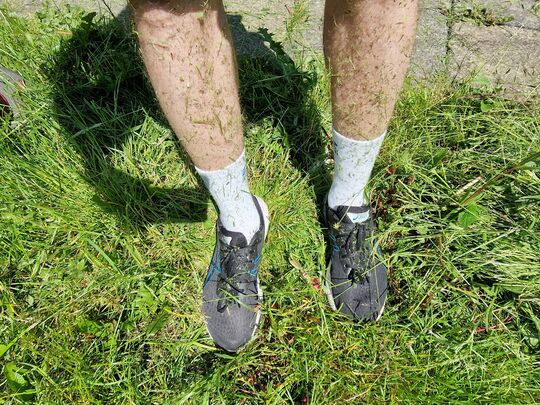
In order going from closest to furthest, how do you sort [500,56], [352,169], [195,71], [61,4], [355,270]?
[195,71] < [352,169] < [355,270] < [500,56] < [61,4]

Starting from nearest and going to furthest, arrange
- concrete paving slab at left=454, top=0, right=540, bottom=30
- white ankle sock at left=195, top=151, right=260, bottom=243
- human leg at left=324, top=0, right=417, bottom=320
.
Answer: human leg at left=324, top=0, right=417, bottom=320 < white ankle sock at left=195, top=151, right=260, bottom=243 < concrete paving slab at left=454, top=0, right=540, bottom=30

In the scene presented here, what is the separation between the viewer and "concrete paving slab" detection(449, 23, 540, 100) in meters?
1.73

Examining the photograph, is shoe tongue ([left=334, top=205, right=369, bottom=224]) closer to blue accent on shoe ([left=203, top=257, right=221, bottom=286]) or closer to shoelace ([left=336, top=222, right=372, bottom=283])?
shoelace ([left=336, top=222, right=372, bottom=283])

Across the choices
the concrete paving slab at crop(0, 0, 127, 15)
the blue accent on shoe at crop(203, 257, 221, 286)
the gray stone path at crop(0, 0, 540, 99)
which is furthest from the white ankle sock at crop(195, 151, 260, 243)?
the concrete paving slab at crop(0, 0, 127, 15)

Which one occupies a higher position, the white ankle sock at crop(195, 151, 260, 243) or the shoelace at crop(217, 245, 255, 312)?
the white ankle sock at crop(195, 151, 260, 243)

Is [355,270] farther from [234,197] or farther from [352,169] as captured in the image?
[234,197]

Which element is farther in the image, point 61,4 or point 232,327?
point 61,4

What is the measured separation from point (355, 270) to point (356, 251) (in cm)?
6

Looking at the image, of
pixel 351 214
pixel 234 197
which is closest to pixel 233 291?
pixel 234 197

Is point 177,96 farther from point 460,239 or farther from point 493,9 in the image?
point 493,9

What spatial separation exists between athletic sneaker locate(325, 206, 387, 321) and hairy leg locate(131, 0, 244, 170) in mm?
437

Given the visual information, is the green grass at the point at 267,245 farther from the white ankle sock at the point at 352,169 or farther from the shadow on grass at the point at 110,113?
the white ankle sock at the point at 352,169

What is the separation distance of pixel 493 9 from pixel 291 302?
1.55 meters

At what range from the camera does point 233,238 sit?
133cm
